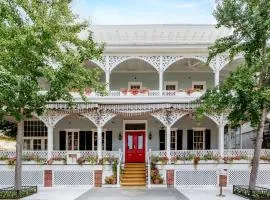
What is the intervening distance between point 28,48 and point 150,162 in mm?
11812

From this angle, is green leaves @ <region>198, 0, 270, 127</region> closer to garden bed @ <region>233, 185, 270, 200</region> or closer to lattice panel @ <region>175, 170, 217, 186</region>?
garden bed @ <region>233, 185, 270, 200</region>

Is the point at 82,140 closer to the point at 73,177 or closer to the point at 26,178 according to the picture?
the point at 73,177

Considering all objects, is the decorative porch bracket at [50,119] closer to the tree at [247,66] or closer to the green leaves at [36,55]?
the green leaves at [36,55]

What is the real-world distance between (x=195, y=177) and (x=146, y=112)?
4.84m

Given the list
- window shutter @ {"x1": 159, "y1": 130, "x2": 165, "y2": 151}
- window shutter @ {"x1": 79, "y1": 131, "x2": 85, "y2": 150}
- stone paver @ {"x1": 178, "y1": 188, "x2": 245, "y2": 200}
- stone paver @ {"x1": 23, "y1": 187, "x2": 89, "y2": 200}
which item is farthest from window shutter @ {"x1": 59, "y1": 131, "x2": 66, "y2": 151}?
stone paver @ {"x1": 178, "y1": 188, "x2": 245, "y2": 200}

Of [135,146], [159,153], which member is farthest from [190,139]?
[135,146]

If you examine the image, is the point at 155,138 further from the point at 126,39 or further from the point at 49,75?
the point at 49,75

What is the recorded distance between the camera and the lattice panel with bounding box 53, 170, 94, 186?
26562mm

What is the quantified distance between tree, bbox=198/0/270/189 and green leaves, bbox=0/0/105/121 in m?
5.87

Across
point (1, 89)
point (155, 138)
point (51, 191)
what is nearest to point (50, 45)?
point (1, 89)

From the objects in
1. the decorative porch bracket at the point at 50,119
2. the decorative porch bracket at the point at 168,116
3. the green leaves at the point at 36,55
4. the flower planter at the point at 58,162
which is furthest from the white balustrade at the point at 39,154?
the decorative porch bracket at the point at 168,116

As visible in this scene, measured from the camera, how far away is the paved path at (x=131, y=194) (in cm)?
2077

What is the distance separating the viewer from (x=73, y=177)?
2661 cm

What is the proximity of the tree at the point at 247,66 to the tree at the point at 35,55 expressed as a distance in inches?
231
